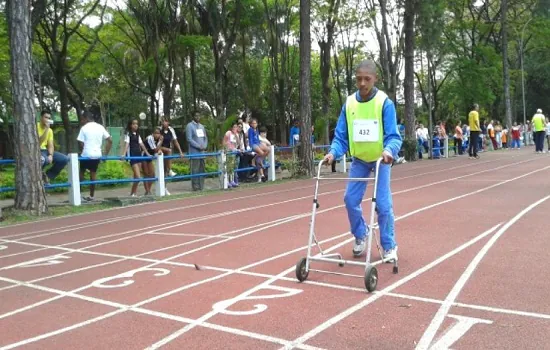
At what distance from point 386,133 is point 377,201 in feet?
2.31

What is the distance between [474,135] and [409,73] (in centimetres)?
418

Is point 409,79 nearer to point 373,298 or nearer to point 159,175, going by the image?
point 159,175

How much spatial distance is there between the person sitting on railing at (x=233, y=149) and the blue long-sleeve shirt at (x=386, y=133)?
1029 cm

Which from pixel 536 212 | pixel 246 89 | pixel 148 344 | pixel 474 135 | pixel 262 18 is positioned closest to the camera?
pixel 148 344

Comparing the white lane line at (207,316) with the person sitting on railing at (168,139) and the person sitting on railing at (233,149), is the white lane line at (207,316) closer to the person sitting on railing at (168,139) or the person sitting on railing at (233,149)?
the person sitting on railing at (168,139)

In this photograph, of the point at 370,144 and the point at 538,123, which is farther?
the point at 538,123

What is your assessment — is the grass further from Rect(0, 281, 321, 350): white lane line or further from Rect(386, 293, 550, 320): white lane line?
Rect(386, 293, 550, 320): white lane line

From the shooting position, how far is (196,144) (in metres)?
15.9

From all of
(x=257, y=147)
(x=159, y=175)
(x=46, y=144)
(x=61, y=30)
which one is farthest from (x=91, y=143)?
(x=61, y=30)

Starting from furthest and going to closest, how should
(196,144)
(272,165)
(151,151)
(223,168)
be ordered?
(272,165)
(223,168)
(196,144)
(151,151)

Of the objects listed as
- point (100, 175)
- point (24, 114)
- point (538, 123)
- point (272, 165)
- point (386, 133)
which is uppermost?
point (24, 114)

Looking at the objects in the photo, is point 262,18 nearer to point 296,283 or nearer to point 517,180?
point 517,180

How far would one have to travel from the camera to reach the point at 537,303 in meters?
4.78

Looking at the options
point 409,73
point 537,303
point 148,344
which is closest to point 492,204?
point 537,303
